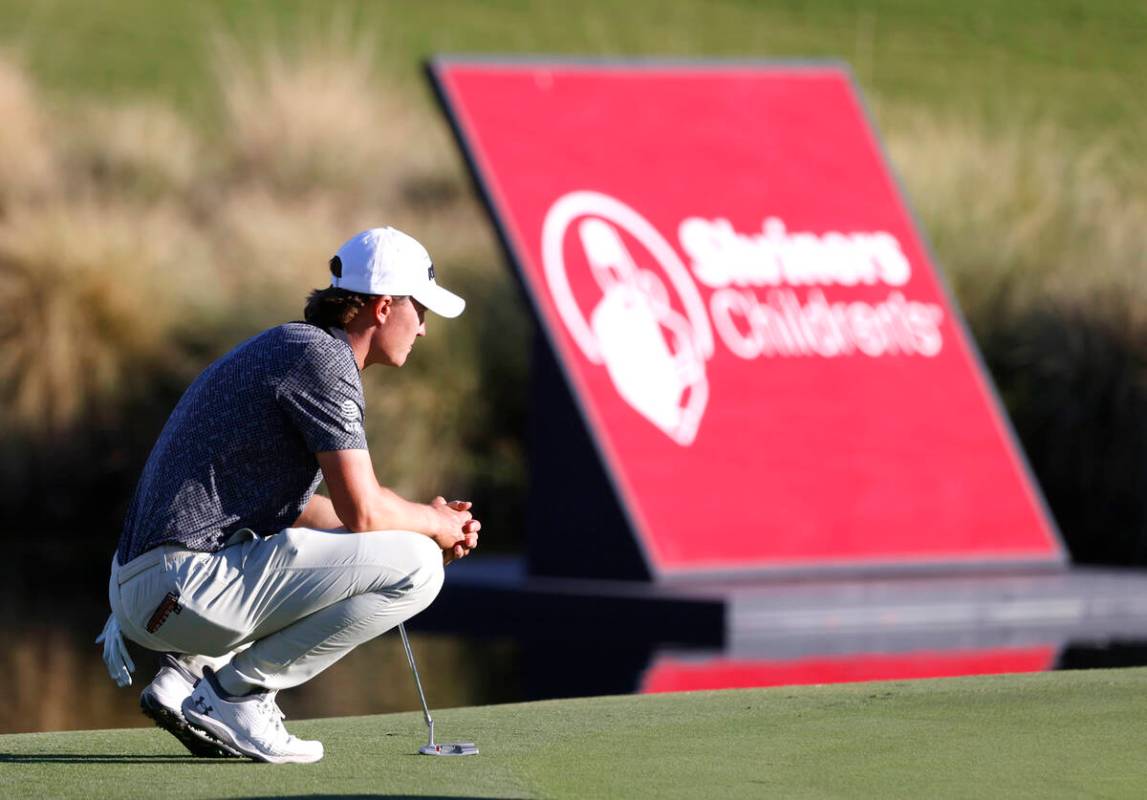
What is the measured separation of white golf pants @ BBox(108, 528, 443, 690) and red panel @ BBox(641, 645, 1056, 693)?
10.8ft

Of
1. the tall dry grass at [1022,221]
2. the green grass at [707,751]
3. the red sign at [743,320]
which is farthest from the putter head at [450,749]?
the tall dry grass at [1022,221]

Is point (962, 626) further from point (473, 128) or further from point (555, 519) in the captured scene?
point (473, 128)

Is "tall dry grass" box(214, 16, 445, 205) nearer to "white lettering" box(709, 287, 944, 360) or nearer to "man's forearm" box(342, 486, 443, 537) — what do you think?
"white lettering" box(709, 287, 944, 360)

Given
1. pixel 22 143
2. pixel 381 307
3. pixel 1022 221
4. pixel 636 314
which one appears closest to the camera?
pixel 381 307

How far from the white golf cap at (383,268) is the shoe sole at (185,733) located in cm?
106

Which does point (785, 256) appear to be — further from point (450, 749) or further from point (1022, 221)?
point (450, 749)

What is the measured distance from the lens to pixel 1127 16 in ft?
98.2

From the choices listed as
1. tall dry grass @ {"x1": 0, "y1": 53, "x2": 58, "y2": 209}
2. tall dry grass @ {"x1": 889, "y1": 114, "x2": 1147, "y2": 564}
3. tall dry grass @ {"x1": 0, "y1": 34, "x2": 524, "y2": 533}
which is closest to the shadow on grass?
tall dry grass @ {"x1": 0, "y1": 34, "x2": 524, "y2": 533}

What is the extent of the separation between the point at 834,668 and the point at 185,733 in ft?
12.8

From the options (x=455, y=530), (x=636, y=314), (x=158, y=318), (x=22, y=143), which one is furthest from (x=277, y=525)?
(x=22, y=143)

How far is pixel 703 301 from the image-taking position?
1087 cm

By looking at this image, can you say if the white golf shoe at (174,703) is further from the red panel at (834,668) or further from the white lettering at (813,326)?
the white lettering at (813,326)

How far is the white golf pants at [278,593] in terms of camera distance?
18.0 feet

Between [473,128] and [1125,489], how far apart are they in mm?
5077
